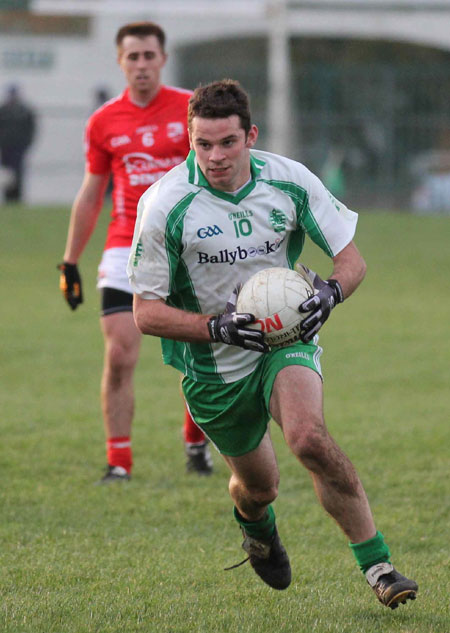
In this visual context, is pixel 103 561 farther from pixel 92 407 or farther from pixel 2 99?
pixel 2 99

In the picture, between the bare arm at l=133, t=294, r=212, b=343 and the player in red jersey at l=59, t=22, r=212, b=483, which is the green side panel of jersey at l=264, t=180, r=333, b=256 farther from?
the player in red jersey at l=59, t=22, r=212, b=483

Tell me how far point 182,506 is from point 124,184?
Answer: 210cm

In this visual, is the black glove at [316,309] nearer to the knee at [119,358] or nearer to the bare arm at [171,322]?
the bare arm at [171,322]

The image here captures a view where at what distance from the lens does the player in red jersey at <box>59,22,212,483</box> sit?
23.9 ft

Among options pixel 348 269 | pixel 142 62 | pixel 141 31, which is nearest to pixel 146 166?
pixel 142 62

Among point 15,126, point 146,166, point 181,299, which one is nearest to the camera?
point 181,299

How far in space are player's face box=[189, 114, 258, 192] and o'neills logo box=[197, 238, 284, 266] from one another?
269mm

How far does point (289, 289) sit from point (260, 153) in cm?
76

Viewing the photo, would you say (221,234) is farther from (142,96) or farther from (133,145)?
(142,96)

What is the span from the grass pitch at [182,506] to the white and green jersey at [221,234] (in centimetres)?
103

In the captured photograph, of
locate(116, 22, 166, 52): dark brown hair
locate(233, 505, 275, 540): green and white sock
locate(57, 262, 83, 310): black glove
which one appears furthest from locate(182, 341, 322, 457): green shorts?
locate(116, 22, 166, 52): dark brown hair

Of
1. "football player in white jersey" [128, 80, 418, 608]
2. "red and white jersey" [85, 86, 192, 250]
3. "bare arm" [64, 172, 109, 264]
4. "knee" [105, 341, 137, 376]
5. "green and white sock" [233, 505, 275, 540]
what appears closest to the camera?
"football player in white jersey" [128, 80, 418, 608]

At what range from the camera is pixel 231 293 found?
197 inches

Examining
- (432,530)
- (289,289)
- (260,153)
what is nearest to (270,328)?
(289,289)
